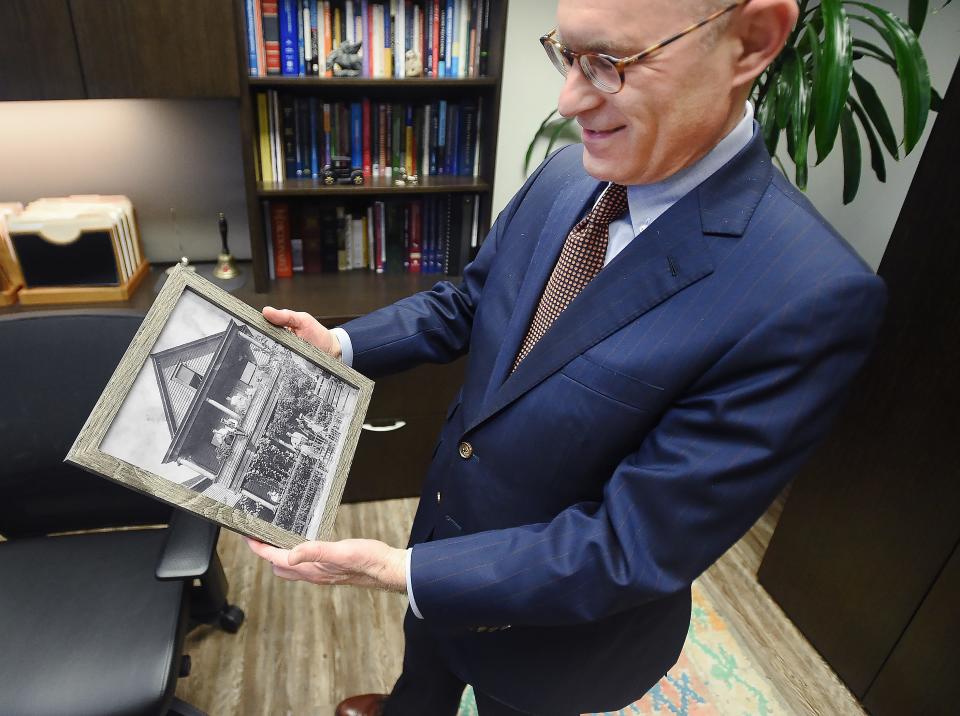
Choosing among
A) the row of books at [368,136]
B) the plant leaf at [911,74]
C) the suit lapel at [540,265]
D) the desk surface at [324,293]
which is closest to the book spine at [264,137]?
the row of books at [368,136]

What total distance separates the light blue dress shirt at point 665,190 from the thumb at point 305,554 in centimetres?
13

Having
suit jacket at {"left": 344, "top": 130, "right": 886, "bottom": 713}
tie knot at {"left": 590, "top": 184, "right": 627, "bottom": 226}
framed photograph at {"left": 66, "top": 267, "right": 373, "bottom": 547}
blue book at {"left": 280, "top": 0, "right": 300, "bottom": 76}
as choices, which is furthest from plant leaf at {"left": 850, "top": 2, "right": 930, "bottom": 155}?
blue book at {"left": 280, "top": 0, "right": 300, "bottom": 76}

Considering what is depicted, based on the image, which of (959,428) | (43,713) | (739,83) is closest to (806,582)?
(959,428)

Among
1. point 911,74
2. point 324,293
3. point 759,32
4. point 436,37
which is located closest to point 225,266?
point 324,293

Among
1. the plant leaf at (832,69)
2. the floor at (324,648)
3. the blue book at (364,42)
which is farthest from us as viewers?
the blue book at (364,42)

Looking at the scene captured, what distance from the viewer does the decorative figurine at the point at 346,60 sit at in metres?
1.73

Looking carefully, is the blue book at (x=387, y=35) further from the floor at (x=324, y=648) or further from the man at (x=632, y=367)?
the floor at (x=324, y=648)

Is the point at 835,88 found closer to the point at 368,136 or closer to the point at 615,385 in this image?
the point at 615,385

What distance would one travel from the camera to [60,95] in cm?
153

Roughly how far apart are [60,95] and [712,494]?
1.69 meters

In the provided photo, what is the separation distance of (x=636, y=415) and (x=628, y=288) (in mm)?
154

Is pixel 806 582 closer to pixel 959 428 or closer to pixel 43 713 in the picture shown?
pixel 959 428

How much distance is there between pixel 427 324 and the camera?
1.16 meters

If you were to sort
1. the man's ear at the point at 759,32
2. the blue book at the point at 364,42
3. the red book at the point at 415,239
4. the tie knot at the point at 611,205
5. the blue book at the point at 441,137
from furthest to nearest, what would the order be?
1. the red book at the point at 415,239
2. the blue book at the point at 441,137
3. the blue book at the point at 364,42
4. the tie knot at the point at 611,205
5. the man's ear at the point at 759,32
